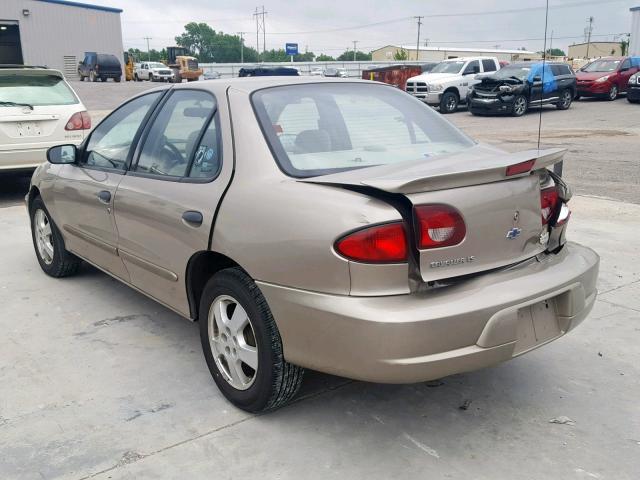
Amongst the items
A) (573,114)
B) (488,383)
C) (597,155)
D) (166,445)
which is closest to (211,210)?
(166,445)

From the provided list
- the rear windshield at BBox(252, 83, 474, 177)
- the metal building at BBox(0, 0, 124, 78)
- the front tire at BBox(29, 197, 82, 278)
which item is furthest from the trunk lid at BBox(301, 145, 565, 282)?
the metal building at BBox(0, 0, 124, 78)

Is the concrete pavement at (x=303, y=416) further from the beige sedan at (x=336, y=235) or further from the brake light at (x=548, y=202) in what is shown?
the brake light at (x=548, y=202)

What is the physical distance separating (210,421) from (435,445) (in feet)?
3.46

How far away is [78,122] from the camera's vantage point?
27.1 feet

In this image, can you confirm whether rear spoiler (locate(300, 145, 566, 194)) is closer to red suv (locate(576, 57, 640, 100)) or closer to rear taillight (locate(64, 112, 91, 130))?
rear taillight (locate(64, 112, 91, 130))

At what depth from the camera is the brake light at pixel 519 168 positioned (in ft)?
8.88

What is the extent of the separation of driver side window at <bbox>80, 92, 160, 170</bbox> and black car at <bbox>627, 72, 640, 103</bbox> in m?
22.6

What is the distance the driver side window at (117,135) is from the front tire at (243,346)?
4.32 feet

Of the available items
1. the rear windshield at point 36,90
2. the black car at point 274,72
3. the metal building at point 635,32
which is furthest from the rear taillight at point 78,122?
the metal building at point 635,32

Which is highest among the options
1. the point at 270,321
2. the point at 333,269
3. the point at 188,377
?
the point at 333,269

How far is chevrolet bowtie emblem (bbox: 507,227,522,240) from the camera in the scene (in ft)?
9.04

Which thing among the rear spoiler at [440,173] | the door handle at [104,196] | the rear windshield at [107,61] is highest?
the rear windshield at [107,61]

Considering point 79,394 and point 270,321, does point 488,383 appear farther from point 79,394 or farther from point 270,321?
point 79,394

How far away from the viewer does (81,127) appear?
27.3 ft
